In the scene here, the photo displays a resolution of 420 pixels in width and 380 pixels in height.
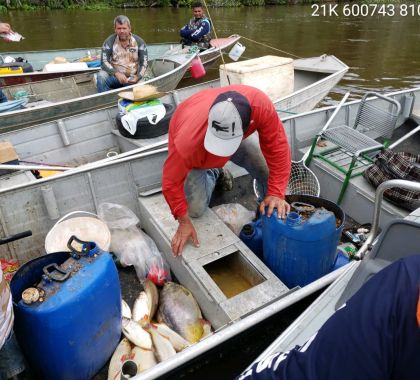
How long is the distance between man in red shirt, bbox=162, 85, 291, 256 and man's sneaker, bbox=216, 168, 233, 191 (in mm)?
978

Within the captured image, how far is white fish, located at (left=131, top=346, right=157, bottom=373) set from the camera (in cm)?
258

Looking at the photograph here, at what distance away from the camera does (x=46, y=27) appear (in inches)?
746

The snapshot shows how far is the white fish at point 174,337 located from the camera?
2.74m

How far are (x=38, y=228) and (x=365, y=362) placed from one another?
3.28 m

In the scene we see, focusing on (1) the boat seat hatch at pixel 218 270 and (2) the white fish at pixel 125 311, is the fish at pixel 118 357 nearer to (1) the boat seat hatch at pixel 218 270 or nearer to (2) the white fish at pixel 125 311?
(2) the white fish at pixel 125 311

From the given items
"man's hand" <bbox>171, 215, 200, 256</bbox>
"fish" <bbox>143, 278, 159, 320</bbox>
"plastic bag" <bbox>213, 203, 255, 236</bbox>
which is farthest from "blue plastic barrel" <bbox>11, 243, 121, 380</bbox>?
"plastic bag" <bbox>213, 203, 255, 236</bbox>

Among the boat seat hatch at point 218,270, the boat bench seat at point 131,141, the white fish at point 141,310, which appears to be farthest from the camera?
the boat bench seat at point 131,141

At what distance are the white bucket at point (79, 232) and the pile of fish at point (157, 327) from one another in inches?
→ 20.7

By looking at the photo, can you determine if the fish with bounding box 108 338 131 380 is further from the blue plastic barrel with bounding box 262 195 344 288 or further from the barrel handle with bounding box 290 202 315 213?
the barrel handle with bounding box 290 202 315 213

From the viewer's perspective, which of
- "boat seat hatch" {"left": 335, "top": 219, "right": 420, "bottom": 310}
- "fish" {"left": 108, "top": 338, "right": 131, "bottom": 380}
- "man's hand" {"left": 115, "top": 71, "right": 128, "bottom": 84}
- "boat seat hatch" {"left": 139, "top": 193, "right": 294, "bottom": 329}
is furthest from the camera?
"man's hand" {"left": 115, "top": 71, "right": 128, "bottom": 84}

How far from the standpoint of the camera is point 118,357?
Answer: 268 cm

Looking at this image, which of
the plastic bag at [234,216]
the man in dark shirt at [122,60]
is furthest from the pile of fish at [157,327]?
the man in dark shirt at [122,60]

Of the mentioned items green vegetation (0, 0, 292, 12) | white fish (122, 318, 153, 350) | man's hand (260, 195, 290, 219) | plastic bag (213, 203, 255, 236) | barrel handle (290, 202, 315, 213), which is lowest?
white fish (122, 318, 153, 350)

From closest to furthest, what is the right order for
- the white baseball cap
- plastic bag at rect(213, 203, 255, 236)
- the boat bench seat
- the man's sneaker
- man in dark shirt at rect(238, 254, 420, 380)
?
man in dark shirt at rect(238, 254, 420, 380) → the white baseball cap → plastic bag at rect(213, 203, 255, 236) → the man's sneaker → the boat bench seat
